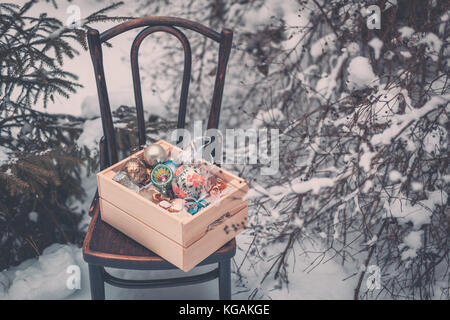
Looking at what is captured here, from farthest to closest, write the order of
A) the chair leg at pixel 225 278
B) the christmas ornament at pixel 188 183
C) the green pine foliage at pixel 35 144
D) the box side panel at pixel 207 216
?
the green pine foliage at pixel 35 144 → the chair leg at pixel 225 278 → the christmas ornament at pixel 188 183 → the box side panel at pixel 207 216

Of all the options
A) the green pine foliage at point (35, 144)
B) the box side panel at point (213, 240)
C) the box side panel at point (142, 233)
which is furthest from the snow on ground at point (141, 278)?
the box side panel at point (142, 233)

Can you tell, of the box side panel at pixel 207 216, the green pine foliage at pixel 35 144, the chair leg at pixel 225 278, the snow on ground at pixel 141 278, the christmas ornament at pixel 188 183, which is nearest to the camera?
the box side panel at pixel 207 216

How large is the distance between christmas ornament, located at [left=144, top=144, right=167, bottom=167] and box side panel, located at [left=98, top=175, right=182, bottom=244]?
0.14m

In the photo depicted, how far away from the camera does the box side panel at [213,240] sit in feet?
4.00

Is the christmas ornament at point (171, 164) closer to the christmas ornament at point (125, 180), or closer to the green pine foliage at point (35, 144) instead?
the christmas ornament at point (125, 180)

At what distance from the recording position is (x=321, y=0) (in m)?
2.63

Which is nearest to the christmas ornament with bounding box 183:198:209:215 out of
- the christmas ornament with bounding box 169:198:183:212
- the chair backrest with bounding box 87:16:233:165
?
the christmas ornament with bounding box 169:198:183:212

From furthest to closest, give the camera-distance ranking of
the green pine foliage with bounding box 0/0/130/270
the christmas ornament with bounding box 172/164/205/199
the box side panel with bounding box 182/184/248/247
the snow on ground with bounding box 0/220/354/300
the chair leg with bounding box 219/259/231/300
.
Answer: the snow on ground with bounding box 0/220/354/300 → the green pine foliage with bounding box 0/0/130/270 → the chair leg with bounding box 219/259/231/300 → the christmas ornament with bounding box 172/164/205/199 → the box side panel with bounding box 182/184/248/247

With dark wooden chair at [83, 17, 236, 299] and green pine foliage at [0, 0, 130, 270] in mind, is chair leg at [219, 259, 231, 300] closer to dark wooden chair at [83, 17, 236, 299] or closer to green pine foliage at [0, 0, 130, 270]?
dark wooden chair at [83, 17, 236, 299]

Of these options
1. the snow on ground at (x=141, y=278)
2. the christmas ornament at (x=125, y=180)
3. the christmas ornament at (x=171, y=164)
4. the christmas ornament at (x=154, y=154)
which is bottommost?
the snow on ground at (x=141, y=278)

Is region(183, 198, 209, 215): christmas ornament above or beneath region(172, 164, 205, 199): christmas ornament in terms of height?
beneath

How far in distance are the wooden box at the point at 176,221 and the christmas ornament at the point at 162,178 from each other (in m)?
0.08

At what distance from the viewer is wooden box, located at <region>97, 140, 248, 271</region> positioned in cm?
117

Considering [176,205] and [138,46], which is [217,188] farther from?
[138,46]
